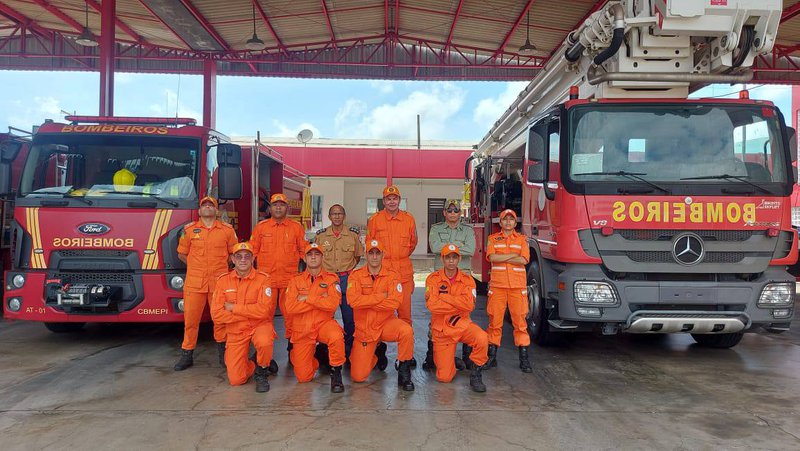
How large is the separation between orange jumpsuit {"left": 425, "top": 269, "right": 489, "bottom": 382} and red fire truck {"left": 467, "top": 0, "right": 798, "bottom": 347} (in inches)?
35.8

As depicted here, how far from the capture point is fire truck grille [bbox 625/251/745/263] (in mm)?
4625

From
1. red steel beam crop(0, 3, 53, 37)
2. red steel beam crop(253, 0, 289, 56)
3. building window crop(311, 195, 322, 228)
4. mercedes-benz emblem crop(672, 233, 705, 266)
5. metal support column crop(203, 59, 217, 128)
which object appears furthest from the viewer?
metal support column crop(203, 59, 217, 128)

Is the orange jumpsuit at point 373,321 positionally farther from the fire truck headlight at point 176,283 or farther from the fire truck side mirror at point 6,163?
the fire truck side mirror at point 6,163

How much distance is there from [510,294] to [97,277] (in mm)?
4074

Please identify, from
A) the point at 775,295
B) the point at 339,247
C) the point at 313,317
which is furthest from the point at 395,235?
the point at 775,295

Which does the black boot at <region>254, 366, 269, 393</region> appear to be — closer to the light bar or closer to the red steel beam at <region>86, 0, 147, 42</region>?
the light bar

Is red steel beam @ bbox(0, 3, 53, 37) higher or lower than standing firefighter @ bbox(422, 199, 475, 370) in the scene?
higher

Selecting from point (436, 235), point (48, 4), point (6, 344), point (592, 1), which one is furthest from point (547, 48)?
point (6, 344)

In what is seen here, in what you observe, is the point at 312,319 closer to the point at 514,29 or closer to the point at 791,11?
the point at 514,29

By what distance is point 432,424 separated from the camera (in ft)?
12.0

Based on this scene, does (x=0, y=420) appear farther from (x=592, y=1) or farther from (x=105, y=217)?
(x=592, y=1)

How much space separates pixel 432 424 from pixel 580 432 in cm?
100

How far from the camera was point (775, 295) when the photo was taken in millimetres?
4633

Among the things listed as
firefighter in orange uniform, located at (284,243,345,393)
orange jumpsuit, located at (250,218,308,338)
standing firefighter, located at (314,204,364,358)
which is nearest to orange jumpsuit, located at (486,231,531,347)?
standing firefighter, located at (314,204,364,358)
